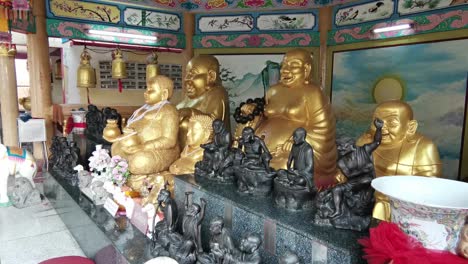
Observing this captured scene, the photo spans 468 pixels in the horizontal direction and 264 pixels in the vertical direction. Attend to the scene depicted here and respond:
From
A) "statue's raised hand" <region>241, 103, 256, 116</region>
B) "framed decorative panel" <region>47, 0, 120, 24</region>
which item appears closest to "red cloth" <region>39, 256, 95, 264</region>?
"statue's raised hand" <region>241, 103, 256, 116</region>

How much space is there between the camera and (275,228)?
5.30ft

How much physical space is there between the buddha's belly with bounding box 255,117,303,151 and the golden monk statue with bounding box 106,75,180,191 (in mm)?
835

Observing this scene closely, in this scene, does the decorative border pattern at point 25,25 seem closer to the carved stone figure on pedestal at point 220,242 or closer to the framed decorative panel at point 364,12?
the carved stone figure on pedestal at point 220,242

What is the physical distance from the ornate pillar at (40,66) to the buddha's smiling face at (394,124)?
191 inches

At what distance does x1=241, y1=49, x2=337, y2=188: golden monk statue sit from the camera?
3.27 m

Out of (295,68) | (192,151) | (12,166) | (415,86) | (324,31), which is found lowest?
(12,166)

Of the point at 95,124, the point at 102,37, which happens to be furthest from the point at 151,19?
the point at 95,124

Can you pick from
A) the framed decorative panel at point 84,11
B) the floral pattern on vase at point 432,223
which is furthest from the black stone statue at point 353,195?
the framed decorative panel at point 84,11

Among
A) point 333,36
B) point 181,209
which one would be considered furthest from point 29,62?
point 333,36

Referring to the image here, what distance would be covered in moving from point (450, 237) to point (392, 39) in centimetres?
476

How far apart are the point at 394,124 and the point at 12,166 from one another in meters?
3.61

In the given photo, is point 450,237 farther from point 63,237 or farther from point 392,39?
point 392,39

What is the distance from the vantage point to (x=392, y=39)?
16.9ft

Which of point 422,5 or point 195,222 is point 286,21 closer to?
point 422,5
